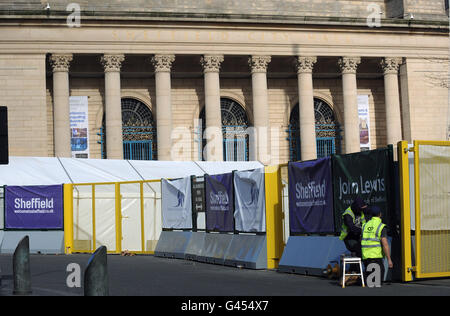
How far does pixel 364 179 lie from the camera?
17078 mm

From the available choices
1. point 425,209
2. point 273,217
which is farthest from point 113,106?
point 425,209

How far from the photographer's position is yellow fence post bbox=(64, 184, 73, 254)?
29.6 meters

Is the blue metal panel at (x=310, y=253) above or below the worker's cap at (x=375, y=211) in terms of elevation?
below

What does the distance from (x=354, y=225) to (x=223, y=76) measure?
1421 inches

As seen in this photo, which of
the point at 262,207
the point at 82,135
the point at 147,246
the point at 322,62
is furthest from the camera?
the point at 322,62

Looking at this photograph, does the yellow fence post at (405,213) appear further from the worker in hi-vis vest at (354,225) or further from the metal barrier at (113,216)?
the metal barrier at (113,216)

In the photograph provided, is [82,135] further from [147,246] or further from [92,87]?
[147,246]

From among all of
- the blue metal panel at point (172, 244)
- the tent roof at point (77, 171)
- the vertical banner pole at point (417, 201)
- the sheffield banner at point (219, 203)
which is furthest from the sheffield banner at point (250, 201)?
the tent roof at point (77, 171)

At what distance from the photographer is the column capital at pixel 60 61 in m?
45.5

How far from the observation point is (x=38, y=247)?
2995cm

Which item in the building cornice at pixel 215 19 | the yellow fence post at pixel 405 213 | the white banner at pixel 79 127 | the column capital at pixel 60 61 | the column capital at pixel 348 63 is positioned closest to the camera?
the yellow fence post at pixel 405 213

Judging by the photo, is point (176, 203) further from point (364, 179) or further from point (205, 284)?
point (364, 179)
